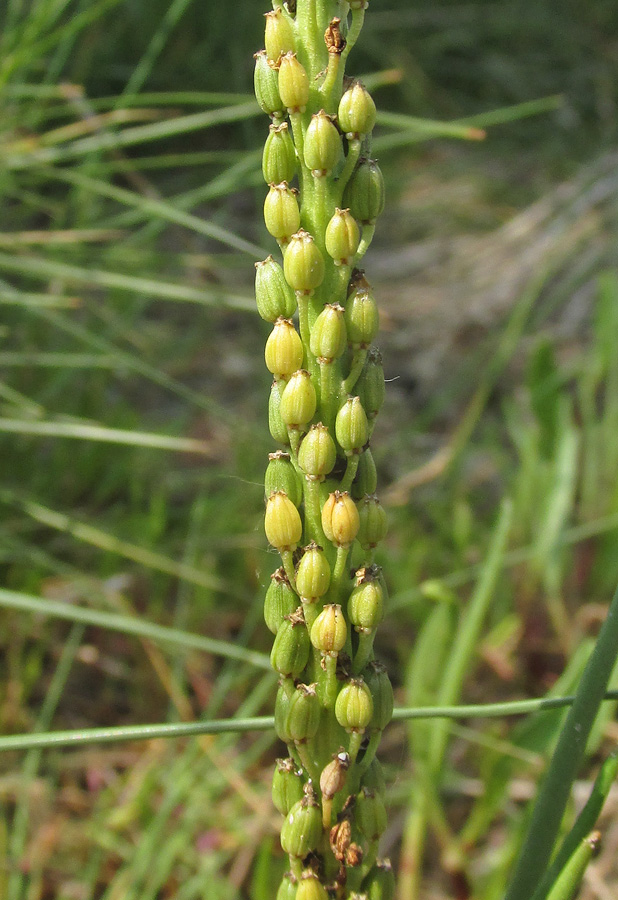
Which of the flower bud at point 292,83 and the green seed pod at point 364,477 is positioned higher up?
the flower bud at point 292,83

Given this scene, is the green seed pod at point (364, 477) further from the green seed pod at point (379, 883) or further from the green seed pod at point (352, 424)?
the green seed pod at point (379, 883)

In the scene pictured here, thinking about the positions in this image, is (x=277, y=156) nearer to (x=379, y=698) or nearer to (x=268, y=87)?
(x=268, y=87)

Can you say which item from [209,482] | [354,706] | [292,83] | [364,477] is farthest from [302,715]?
[209,482]

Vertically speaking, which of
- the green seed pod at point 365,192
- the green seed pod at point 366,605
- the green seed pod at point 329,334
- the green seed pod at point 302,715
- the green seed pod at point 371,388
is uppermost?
the green seed pod at point 365,192

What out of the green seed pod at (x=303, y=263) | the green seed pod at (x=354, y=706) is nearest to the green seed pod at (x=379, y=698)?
the green seed pod at (x=354, y=706)

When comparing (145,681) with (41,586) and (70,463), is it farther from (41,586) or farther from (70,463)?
(70,463)

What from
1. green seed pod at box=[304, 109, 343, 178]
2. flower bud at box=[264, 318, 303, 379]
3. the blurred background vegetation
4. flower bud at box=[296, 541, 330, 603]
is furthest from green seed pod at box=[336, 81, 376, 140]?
the blurred background vegetation
